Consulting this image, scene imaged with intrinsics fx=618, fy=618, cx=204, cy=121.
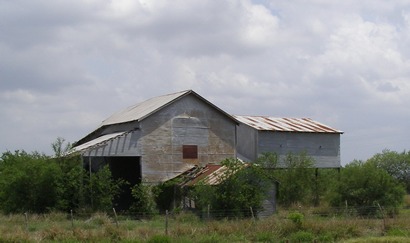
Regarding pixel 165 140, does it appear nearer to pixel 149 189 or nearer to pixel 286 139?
pixel 149 189

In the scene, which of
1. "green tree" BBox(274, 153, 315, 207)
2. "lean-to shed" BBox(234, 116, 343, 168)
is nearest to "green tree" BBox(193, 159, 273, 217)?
"green tree" BBox(274, 153, 315, 207)

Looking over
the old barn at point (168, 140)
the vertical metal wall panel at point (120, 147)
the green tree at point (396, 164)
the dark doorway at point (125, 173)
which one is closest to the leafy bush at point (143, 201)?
the old barn at point (168, 140)

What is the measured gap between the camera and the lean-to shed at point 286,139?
48.1 metres

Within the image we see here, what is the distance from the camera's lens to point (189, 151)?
42031mm

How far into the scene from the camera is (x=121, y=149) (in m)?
39.3

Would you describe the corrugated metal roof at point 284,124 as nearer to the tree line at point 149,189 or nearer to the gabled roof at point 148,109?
the gabled roof at point 148,109

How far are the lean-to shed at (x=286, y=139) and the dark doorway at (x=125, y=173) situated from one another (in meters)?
10.1

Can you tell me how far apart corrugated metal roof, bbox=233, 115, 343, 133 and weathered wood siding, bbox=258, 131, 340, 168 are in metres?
0.39

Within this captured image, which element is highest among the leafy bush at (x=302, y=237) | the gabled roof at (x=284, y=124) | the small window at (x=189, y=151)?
the gabled roof at (x=284, y=124)

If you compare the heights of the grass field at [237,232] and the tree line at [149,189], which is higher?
the tree line at [149,189]

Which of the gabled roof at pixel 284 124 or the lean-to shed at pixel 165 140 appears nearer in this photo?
the lean-to shed at pixel 165 140

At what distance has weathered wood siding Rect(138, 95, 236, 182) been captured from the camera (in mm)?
40469

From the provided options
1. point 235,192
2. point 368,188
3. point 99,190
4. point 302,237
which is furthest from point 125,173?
point 302,237

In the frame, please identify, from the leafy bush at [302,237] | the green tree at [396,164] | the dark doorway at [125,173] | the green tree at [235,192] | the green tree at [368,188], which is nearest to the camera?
the leafy bush at [302,237]
